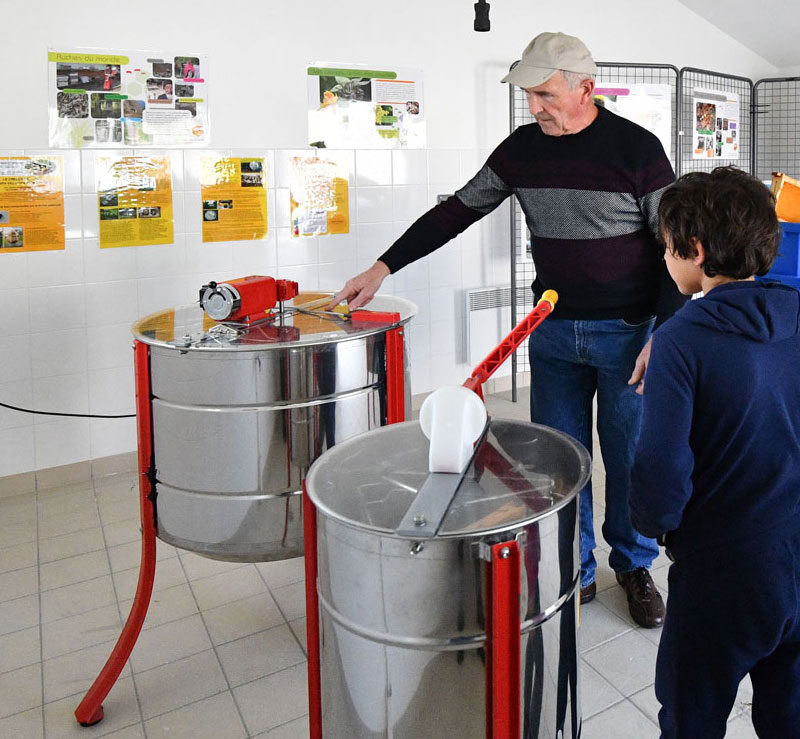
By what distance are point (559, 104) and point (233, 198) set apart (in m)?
1.81

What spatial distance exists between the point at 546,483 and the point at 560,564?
0.38 ft

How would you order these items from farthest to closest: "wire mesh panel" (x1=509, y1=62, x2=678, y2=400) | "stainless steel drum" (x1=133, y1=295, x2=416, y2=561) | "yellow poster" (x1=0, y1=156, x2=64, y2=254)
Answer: "wire mesh panel" (x1=509, y1=62, x2=678, y2=400) → "yellow poster" (x1=0, y1=156, x2=64, y2=254) → "stainless steel drum" (x1=133, y1=295, x2=416, y2=561)

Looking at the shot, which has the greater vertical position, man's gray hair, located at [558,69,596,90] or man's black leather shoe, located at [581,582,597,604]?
man's gray hair, located at [558,69,596,90]

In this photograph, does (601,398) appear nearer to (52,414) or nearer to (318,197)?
(318,197)

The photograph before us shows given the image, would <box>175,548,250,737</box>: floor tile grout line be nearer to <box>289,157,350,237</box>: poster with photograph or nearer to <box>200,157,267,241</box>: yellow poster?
<box>200,157,267,241</box>: yellow poster

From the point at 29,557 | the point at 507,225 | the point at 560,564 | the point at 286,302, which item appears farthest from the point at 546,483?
the point at 507,225

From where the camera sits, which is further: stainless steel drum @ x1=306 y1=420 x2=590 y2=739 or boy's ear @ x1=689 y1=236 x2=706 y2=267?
boy's ear @ x1=689 y1=236 x2=706 y2=267

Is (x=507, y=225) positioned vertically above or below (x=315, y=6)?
below

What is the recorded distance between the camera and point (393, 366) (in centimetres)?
191

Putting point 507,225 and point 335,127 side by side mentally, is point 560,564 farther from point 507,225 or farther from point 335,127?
point 507,225

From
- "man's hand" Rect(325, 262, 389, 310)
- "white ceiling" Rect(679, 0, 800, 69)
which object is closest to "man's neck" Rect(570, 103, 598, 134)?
"man's hand" Rect(325, 262, 389, 310)

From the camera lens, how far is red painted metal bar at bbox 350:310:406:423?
1.90 meters

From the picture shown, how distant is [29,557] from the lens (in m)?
2.69

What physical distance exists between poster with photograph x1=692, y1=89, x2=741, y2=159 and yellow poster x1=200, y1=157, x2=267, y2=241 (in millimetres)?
2658
